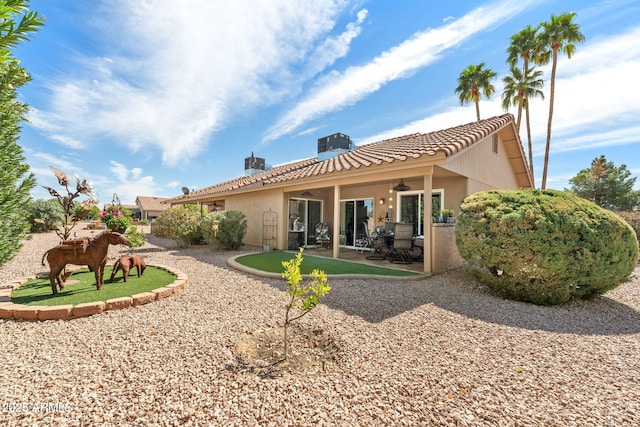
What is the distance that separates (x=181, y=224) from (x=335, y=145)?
8771 mm

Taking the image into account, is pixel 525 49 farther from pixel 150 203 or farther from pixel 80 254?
pixel 150 203

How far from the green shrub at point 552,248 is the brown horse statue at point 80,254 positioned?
6.95 m

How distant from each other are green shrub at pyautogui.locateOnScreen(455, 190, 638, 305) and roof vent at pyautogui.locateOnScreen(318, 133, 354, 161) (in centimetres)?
992

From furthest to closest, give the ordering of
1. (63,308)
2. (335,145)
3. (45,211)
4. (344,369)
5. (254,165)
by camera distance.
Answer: (45,211), (254,165), (335,145), (63,308), (344,369)

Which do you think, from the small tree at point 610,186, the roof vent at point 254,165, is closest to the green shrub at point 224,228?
the roof vent at point 254,165

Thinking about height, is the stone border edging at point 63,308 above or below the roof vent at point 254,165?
below

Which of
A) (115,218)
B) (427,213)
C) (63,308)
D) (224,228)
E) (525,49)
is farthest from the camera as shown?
(525,49)

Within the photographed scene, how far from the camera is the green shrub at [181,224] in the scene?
12.0 metres

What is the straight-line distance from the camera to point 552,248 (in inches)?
183

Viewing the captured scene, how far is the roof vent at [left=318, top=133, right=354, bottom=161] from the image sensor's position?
564 inches

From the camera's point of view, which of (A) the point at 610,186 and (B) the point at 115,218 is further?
(A) the point at 610,186

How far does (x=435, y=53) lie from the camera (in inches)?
387

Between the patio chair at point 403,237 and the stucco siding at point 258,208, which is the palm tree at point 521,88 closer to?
the patio chair at point 403,237

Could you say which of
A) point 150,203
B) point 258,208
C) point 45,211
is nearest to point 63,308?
point 258,208
